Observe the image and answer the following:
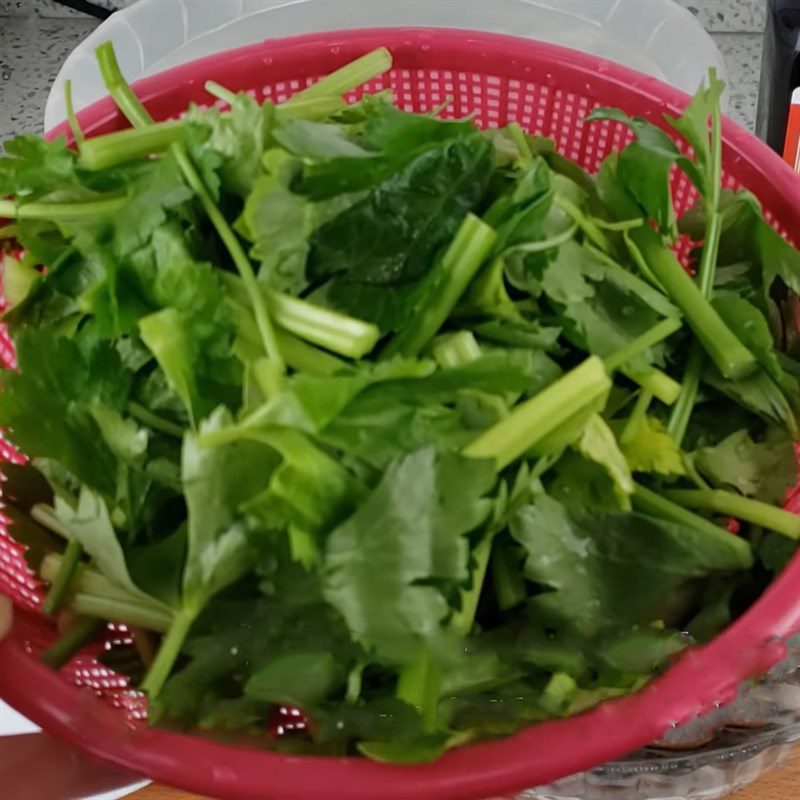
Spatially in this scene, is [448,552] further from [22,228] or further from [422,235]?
[22,228]

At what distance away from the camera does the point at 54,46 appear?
1.36 meters

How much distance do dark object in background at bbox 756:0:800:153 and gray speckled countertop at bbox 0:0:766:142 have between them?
0.86 feet

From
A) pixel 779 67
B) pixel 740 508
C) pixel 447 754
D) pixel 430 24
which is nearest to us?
pixel 447 754

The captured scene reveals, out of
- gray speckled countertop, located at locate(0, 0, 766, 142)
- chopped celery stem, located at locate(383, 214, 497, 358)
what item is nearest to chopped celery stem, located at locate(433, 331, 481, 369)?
chopped celery stem, located at locate(383, 214, 497, 358)

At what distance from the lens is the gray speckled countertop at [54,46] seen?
4.17 ft

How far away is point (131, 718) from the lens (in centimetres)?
49

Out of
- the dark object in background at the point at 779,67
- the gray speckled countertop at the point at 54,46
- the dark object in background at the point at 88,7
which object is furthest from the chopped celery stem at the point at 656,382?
the dark object in background at the point at 88,7

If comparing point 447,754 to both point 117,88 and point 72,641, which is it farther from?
point 117,88

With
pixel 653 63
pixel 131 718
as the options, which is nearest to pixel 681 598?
pixel 131 718

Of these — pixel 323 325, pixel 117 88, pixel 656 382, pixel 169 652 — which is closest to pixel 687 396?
pixel 656 382

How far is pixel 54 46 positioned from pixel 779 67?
0.98m

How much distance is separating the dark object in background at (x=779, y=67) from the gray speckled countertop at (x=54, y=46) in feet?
0.86

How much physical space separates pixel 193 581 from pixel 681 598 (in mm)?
273

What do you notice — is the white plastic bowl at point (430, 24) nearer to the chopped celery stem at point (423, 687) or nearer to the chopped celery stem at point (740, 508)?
the chopped celery stem at point (740, 508)
